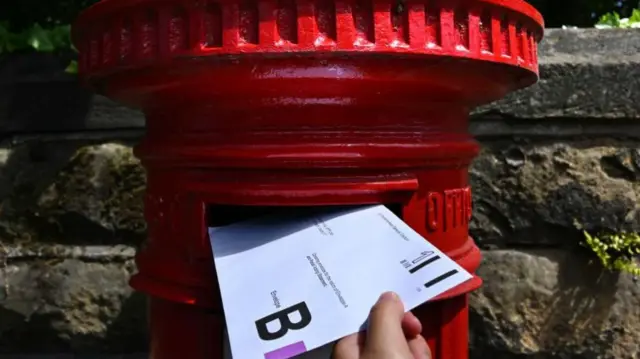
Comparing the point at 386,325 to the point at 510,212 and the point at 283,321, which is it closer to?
the point at 283,321

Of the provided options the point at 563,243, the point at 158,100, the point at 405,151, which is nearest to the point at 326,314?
the point at 405,151

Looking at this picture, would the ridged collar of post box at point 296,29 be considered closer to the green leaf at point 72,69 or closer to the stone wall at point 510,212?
the stone wall at point 510,212

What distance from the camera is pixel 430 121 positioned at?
120cm

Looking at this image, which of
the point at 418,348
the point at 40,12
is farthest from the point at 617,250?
the point at 40,12

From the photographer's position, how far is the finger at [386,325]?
2.99 feet

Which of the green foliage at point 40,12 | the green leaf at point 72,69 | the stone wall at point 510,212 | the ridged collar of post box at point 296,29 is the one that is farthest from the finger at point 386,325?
the green foliage at point 40,12

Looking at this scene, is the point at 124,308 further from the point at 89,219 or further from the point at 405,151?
the point at 405,151

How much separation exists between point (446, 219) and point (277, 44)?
0.50 m

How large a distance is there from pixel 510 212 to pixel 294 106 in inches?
49.8

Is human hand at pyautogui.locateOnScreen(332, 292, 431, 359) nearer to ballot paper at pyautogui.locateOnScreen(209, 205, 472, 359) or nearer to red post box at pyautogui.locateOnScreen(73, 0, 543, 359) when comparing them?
ballot paper at pyautogui.locateOnScreen(209, 205, 472, 359)

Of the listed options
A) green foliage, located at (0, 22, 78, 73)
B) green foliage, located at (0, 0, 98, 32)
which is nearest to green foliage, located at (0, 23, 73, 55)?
green foliage, located at (0, 22, 78, 73)

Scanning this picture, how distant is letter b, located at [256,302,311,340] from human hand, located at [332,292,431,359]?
7cm

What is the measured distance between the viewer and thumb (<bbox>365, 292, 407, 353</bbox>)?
91 centimetres

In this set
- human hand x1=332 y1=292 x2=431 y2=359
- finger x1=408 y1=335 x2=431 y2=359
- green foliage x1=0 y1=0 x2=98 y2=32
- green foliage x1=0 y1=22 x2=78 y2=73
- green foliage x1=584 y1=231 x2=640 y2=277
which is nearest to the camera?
human hand x1=332 y1=292 x2=431 y2=359
